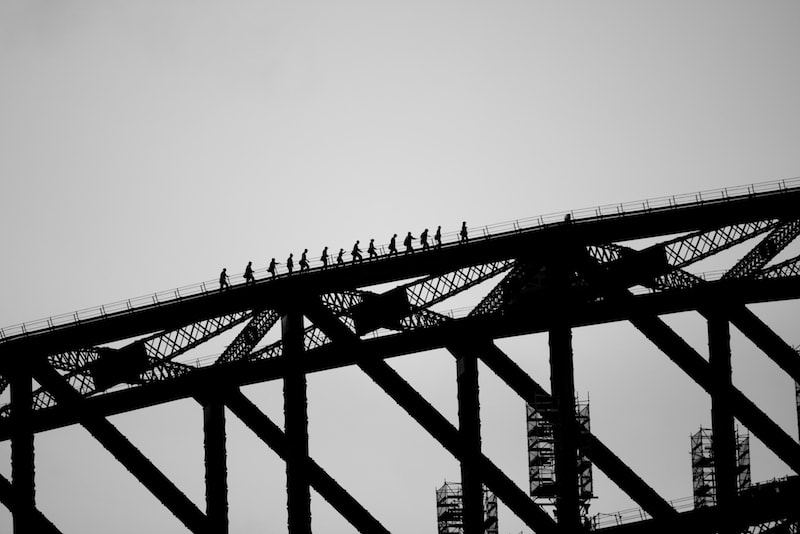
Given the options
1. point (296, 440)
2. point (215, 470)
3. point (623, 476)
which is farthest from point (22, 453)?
point (623, 476)

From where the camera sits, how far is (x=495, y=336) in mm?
55594

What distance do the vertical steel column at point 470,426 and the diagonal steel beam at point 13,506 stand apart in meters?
18.1

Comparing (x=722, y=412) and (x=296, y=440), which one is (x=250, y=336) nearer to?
(x=296, y=440)

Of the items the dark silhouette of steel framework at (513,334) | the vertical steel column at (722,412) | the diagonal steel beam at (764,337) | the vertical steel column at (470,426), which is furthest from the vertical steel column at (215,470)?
the diagonal steel beam at (764,337)

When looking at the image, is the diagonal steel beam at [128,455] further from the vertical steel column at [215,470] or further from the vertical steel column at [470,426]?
the vertical steel column at [470,426]

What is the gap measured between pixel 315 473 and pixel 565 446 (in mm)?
9796

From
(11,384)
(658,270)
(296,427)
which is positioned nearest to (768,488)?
(658,270)

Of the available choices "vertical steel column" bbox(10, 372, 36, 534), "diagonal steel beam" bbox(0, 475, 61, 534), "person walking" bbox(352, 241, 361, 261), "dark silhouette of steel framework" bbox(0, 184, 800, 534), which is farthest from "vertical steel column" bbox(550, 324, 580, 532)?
"vertical steel column" bbox(10, 372, 36, 534)

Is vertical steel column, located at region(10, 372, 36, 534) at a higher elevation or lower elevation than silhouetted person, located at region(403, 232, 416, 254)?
lower

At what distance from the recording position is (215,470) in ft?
186

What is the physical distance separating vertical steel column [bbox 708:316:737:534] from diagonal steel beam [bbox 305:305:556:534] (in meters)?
6.79

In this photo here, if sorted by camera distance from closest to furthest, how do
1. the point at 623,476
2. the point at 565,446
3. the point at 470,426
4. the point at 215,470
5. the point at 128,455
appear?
the point at 623,476 → the point at 565,446 → the point at 470,426 → the point at 215,470 → the point at 128,455

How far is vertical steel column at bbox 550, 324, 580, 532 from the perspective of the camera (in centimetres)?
5338

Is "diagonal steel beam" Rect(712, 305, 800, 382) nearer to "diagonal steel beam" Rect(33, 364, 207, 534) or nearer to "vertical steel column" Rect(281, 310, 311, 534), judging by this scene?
"vertical steel column" Rect(281, 310, 311, 534)
